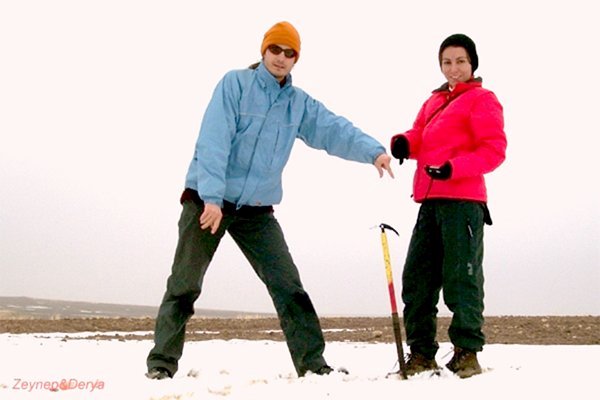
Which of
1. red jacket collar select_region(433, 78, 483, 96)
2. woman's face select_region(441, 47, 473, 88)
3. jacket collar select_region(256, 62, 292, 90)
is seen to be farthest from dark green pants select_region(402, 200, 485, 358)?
jacket collar select_region(256, 62, 292, 90)

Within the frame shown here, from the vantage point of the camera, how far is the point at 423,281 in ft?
15.9

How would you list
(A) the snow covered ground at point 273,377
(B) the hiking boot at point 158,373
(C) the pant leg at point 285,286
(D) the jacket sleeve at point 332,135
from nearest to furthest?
1. (A) the snow covered ground at point 273,377
2. (B) the hiking boot at point 158,373
3. (C) the pant leg at point 285,286
4. (D) the jacket sleeve at point 332,135

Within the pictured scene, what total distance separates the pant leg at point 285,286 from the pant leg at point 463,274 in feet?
3.07

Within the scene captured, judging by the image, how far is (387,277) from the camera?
178 inches

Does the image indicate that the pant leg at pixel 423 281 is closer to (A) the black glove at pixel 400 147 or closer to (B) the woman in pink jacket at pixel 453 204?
(B) the woman in pink jacket at pixel 453 204

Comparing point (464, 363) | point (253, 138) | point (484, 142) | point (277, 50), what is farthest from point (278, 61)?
point (464, 363)

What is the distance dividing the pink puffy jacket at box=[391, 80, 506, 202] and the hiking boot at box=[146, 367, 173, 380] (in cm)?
Answer: 207

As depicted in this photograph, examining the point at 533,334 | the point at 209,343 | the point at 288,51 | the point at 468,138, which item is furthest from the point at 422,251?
the point at 533,334

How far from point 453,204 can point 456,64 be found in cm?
97

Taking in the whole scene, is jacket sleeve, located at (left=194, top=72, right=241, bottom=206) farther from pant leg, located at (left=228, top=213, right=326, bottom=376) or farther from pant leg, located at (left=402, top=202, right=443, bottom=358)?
pant leg, located at (left=402, top=202, right=443, bottom=358)

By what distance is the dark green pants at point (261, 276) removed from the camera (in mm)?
4820

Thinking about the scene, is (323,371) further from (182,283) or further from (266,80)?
(266,80)

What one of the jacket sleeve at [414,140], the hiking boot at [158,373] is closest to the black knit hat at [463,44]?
the jacket sleeve at [414,140]

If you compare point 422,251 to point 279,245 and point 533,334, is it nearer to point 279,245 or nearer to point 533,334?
point 279,245
